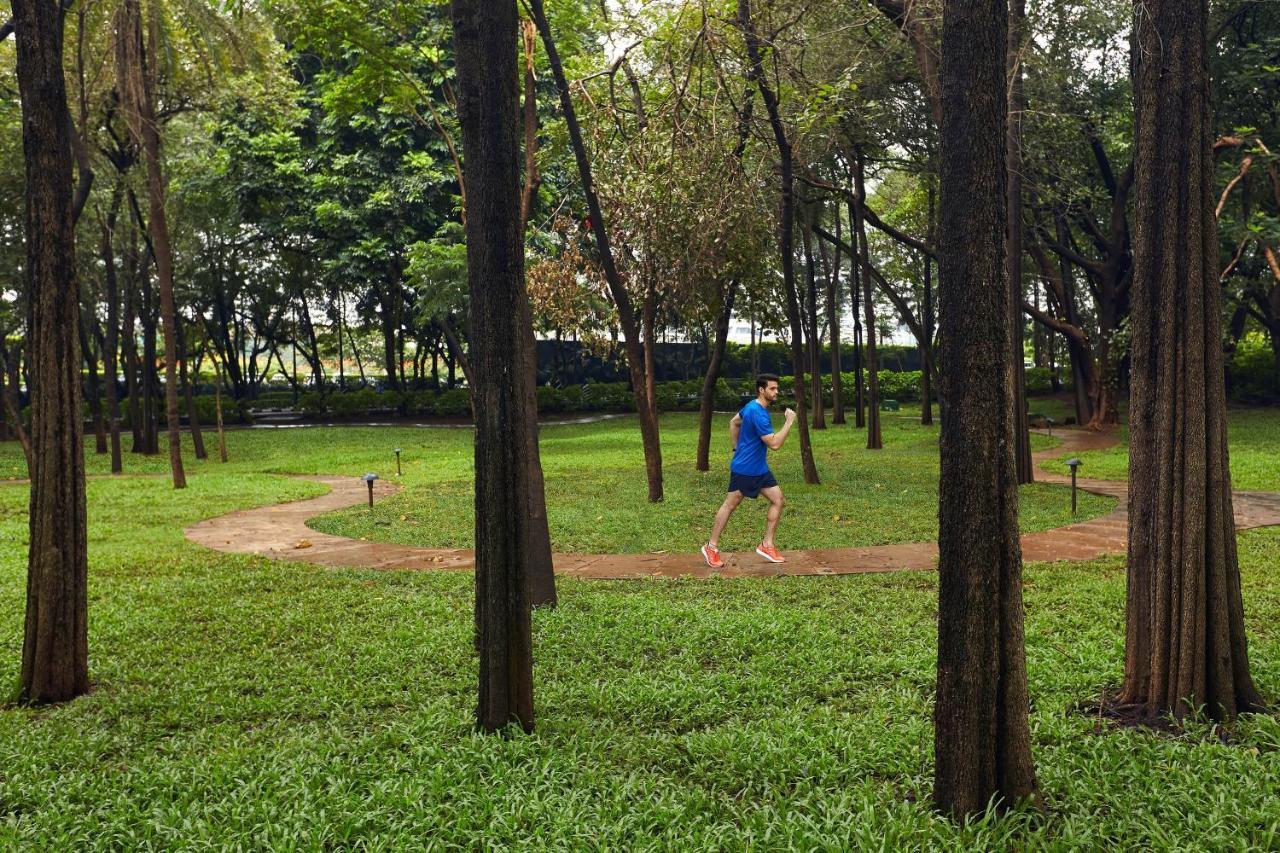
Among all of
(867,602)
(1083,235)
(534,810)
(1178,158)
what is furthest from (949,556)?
(1083,235)

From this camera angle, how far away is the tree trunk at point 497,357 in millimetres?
4133

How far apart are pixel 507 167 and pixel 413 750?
252 cm

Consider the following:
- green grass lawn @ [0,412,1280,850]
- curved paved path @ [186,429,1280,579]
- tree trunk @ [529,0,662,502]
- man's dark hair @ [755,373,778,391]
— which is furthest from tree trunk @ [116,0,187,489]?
man's dark hair @ [755,373,778,391]

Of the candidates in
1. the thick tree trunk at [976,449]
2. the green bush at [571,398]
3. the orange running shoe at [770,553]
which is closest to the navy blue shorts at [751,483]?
the orange running shoe at [770,553]

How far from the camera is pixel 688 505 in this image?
40.2 ft

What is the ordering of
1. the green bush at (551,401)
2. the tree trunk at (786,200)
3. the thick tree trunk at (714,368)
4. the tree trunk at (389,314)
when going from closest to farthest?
the tree trunk at (786,200) → the thick tree trunk at (714,368) → the tree trunk at (389,314) → the green bush at (551,401)

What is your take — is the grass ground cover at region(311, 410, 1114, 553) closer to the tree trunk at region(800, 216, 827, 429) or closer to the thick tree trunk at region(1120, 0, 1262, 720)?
the tree trunk at region(800, 216, 827, 429)

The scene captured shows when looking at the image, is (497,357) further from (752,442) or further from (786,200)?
(786,200)

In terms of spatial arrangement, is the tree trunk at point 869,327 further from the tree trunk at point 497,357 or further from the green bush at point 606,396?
the green bush at point 606,396

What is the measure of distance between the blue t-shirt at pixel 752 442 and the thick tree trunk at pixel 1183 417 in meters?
4.23

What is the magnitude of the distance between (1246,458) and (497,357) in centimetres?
1560

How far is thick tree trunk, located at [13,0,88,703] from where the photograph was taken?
4836mm

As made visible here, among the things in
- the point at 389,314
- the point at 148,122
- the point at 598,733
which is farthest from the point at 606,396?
the point at 598,733

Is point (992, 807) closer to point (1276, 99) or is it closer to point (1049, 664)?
point (1049, 664)
